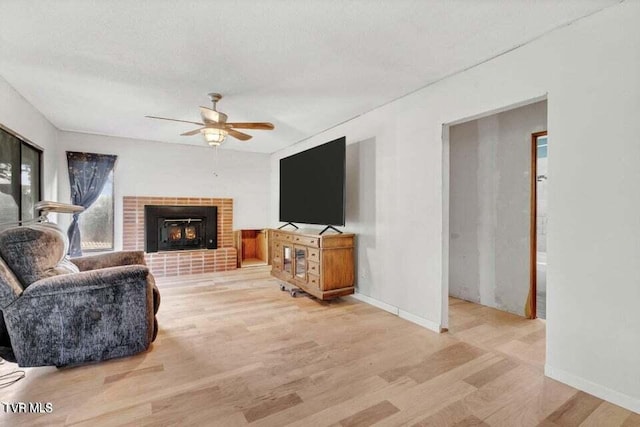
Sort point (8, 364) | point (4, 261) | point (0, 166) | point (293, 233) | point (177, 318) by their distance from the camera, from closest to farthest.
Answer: point (4, 261) < point (8, 364) < point (0, 166) < point (177, 318) < point (293, 233)

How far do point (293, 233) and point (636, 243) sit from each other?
3.33 m

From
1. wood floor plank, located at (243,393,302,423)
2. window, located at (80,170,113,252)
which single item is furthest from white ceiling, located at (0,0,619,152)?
wood floor plank, located at (243,393,302,423)

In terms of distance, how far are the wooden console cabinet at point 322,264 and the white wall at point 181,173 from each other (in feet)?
7.87

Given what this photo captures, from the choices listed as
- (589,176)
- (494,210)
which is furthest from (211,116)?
(494,210)

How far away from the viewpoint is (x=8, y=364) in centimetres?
233

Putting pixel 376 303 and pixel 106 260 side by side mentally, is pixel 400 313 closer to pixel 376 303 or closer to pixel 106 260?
pixel 376 303

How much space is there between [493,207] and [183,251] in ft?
16.4

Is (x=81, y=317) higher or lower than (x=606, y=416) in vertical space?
higher

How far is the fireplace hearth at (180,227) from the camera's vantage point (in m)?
5.38

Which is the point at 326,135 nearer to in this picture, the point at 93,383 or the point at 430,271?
the point at 430,271

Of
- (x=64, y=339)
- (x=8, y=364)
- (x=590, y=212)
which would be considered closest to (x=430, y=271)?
(x=590, y=212)

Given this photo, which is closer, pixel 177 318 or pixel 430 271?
pixel 430 271

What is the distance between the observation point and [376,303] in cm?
369

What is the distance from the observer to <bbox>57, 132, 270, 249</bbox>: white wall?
199 inches
